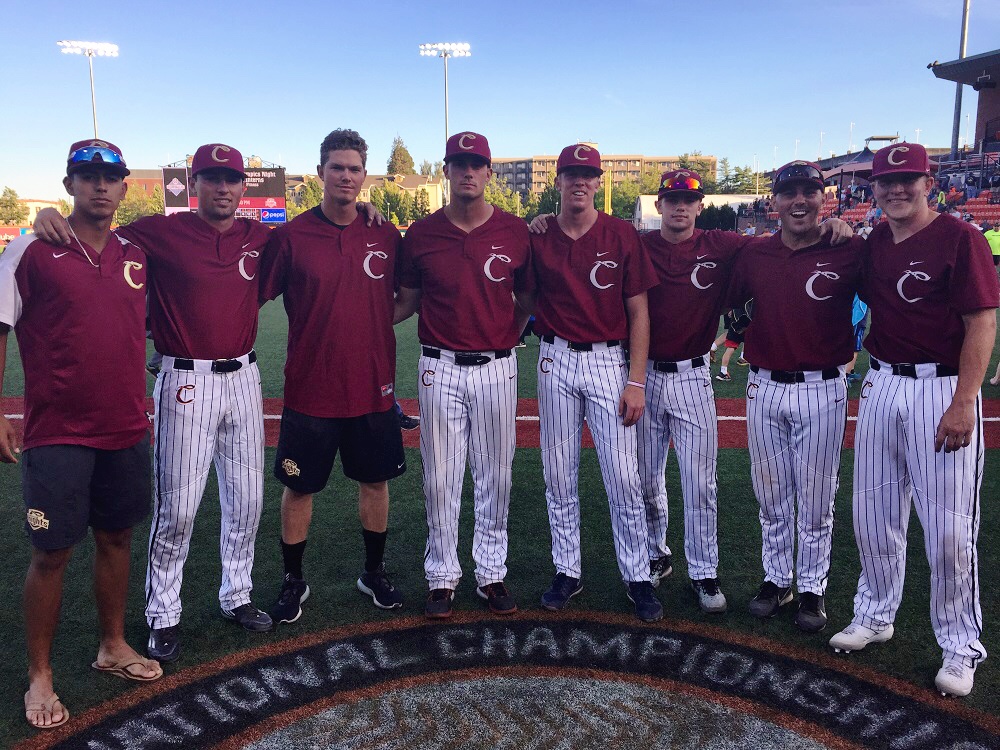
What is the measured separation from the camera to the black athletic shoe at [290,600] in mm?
3758

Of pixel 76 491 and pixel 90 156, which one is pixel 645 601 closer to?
pixel 76 491

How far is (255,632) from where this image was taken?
12.0 feet

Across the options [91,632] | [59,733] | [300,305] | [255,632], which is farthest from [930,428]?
[91,632]

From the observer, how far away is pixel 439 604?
151 inches

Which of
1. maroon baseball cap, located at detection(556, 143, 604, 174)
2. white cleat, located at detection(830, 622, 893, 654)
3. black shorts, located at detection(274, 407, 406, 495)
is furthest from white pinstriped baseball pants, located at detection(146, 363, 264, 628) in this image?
white cleat, located at detection(830, 622, 893, 654)

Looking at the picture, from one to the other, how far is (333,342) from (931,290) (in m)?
2.66

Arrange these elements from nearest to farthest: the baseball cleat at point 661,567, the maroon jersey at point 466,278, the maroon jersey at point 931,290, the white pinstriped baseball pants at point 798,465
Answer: the maroon jersey at point 931,290 → the white pinstriped baseball pants at point 798,465 → the maroon jersey at point 466,278 → the baseball cleat at point 661,567

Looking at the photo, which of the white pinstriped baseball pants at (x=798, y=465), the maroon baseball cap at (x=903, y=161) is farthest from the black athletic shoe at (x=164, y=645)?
the maroon baseball cap at (x=903, y=161)

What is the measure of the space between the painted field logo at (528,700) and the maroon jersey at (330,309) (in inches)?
46.3

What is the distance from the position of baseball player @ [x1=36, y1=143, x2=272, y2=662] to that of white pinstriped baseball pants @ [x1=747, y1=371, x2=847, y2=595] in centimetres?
248

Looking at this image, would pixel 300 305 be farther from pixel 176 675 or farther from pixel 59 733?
pixel 59 733

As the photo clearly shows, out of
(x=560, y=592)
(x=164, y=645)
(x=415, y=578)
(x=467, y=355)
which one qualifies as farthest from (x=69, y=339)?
(x=560, y=592)

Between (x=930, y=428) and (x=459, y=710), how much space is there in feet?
7.34

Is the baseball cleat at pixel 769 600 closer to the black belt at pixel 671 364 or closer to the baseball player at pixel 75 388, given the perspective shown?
the black belt at pixel 671 364
